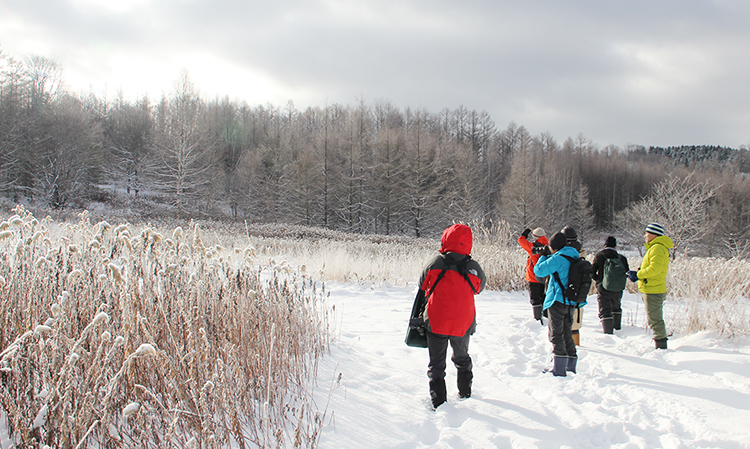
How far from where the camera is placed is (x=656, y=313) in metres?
4.48

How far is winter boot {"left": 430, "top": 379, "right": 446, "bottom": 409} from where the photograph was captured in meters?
2.84

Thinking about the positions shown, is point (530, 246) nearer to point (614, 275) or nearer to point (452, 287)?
point (614, 275)

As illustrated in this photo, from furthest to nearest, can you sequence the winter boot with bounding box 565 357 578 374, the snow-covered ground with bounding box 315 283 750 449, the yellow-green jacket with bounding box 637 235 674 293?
the yellow-green jacket with bounding box 637 235 674 293, the winter boot with bounding box 565 357 578 374, the snow-covered ground with bounding box 315 283 750 449

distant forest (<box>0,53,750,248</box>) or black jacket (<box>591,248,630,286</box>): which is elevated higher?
distant forest (<box>0,53,750,248</box>)

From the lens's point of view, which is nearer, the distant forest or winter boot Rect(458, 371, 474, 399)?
winter boot Rect(458, 371, 474, 399)

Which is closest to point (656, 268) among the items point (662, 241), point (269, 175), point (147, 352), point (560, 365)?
point (662, 241)

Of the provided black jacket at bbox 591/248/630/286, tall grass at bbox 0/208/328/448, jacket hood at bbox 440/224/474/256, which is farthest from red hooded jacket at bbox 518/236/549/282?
tall grass at bbox 0/208/328/448

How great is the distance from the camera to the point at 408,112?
54188 millimetres

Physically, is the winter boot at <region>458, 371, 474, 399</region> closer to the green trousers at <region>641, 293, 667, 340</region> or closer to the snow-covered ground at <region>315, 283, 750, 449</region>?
the snow-covered ground at <region>315, 283, 750, 449</region>

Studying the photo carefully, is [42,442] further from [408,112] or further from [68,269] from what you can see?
[408,112]

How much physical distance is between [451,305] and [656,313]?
10.5ft

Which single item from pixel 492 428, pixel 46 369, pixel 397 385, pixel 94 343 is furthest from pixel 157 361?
pixel 492 428

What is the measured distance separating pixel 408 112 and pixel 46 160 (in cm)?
4105

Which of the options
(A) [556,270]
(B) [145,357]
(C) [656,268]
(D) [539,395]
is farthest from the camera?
(C) [656,268]
